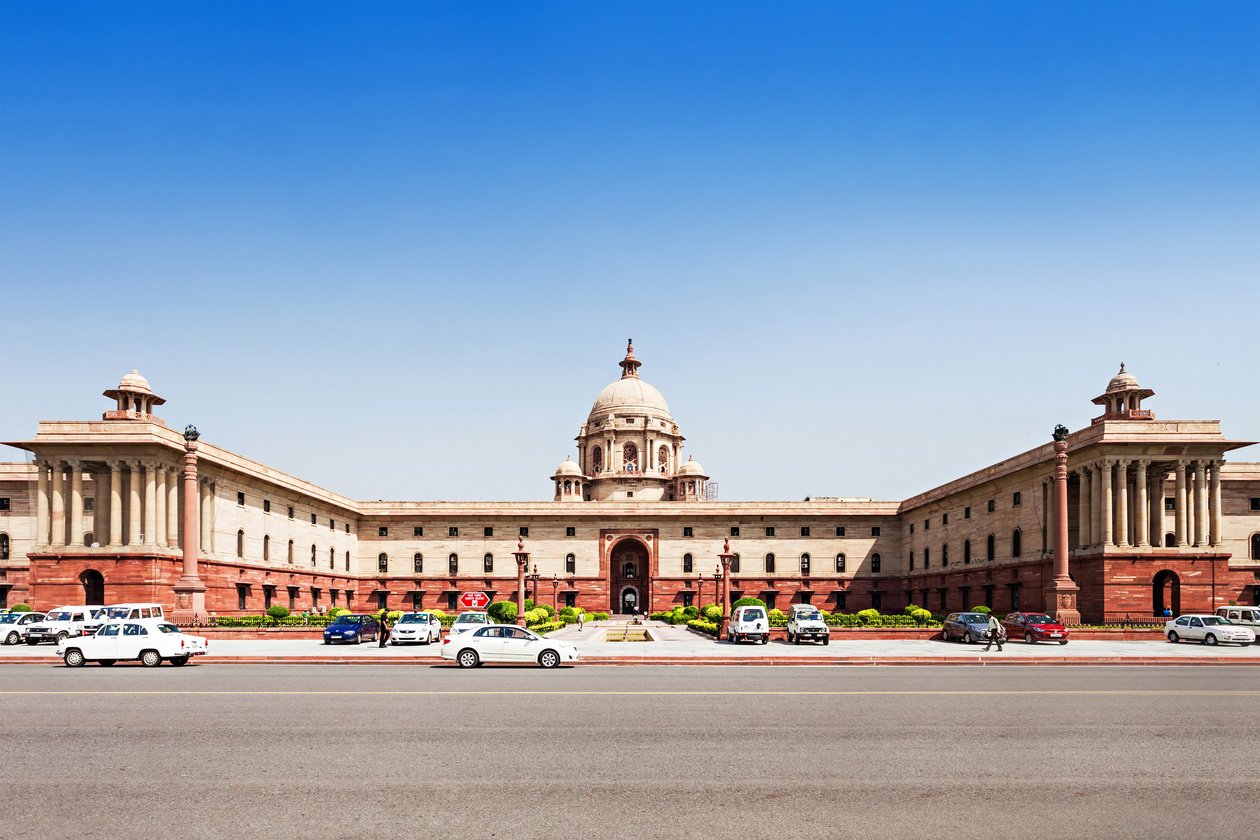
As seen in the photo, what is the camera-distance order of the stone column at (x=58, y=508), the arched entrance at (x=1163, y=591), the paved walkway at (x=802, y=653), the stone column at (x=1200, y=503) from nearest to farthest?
the paved walkway at (x=802, y=653) → the arched entrance at (x=1163, y=591) → the stone column at (x=1200, y=503) → the stone column at (x=58, y=508)

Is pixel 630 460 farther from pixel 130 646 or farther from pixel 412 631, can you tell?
pixel 130 646

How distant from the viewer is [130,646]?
2734 centimetres

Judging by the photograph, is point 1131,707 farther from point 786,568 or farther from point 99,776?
point 786,568

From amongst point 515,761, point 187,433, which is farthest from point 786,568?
point 515,761

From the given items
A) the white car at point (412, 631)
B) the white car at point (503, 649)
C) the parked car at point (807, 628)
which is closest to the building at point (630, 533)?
the white car at point (412, 631)

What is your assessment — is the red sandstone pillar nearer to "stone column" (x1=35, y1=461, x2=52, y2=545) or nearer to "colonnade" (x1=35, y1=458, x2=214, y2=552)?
"colonnade" (x1=35, y1=458, x2=214, y2=552)

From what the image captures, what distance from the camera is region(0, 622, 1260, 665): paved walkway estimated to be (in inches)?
1111

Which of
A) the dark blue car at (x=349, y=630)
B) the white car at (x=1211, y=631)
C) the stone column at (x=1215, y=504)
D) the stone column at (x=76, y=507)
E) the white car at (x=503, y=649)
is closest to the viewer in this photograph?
the white car at (x=503, y=649)


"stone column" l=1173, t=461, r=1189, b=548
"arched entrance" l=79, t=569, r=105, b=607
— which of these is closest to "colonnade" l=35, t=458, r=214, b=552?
"arched entrance" l=79, t=569, r=105, b=607

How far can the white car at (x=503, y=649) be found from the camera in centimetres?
2595

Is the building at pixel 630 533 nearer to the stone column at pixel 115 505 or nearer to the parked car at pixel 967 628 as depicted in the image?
the stone column at pixel 115 505

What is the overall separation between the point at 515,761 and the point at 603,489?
8657 cm

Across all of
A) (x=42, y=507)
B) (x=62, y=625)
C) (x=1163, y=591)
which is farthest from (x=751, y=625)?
(x=42, y=507)

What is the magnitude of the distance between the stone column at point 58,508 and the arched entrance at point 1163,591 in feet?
185
